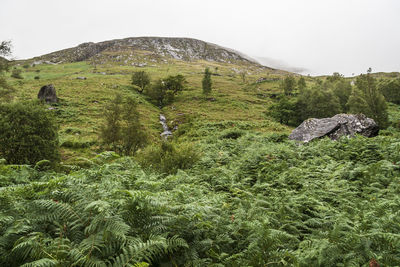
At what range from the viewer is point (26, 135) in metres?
14.6

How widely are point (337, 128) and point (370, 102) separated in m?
22.5

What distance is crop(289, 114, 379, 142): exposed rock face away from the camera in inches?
766

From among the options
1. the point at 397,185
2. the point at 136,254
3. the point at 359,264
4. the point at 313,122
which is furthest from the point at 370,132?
the point at 136,254

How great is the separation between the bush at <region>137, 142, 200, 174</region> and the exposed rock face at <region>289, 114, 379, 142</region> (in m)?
12.3

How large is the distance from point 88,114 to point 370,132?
45834 millimetres

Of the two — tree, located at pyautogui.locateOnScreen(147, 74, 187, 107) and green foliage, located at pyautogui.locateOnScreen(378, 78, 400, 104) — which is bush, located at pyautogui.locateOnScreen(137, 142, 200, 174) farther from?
green foliage, located at pyautogui.locateOnScreen(378, 78, 400, 104)

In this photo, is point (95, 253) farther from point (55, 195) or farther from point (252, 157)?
point (252, 157)

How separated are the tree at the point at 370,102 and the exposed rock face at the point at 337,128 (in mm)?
17693

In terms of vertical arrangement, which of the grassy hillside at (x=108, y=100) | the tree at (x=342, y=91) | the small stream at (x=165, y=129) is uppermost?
the tree at (x=342, y=91)

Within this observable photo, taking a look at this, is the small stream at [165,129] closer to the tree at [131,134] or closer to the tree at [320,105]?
the tree at [131,134]

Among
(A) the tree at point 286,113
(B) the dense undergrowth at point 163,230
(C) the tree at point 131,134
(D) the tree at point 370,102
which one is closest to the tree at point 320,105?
(A) the tree at point 286,113

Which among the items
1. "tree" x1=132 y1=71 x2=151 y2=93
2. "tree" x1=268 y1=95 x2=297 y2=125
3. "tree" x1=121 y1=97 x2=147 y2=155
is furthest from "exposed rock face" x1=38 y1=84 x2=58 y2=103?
"tree" x1=268 y1=95 x2=297 y2=125

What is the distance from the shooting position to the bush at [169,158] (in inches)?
488

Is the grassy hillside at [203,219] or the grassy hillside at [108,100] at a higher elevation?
the grassy hillside at [203,219]
